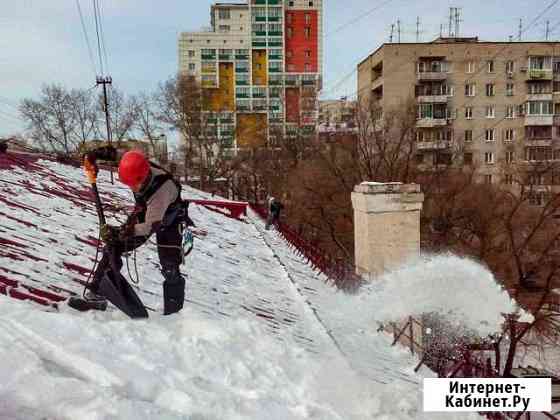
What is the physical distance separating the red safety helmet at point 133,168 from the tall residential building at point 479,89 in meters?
35.0

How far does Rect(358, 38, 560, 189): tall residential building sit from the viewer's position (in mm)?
37531

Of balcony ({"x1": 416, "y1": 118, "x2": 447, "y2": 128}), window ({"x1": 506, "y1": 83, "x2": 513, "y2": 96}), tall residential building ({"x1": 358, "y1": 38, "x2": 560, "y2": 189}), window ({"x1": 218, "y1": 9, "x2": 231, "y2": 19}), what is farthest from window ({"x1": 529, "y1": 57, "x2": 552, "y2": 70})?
window ({"x1": 218, "y1": 9, "x2": 231, "y2": 19})

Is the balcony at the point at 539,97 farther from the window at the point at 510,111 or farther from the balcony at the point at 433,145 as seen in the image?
the balcony at the point at 433,145

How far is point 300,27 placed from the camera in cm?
6706

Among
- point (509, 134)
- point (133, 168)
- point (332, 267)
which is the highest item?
point (509, 134)

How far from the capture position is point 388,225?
788cm

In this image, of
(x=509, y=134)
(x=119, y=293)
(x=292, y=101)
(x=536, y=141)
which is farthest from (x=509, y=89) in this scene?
(x=119, y=293)

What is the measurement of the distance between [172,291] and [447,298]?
3849 mm

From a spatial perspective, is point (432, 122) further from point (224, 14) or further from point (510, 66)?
point (224, 14)

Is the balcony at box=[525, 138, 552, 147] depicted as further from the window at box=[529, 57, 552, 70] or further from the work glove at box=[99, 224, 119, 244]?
the work glove at box=[99, 224, 119, 244]

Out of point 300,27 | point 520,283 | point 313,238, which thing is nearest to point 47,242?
point 520,283

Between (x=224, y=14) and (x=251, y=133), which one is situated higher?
(x=224, y=14)

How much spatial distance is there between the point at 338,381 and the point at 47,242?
154 inches

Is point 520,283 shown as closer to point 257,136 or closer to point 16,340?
point 16,340
